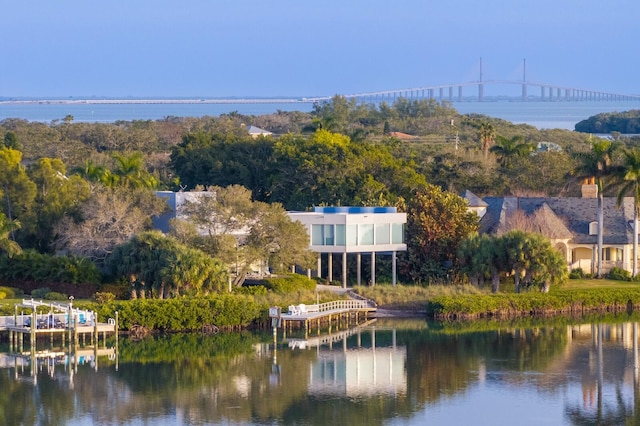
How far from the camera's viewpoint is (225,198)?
58.8 meters

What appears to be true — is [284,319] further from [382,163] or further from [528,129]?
[528,129]

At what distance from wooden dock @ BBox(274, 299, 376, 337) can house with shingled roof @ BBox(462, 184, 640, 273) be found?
39.5ft

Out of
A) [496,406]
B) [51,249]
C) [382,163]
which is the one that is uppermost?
[382,163]

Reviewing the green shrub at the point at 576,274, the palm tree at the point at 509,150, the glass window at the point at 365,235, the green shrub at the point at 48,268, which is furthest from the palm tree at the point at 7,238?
the palm tree at the point at 509,150

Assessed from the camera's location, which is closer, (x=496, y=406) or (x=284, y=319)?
(x=496, y=406)

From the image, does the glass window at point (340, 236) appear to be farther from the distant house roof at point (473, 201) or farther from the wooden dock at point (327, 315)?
the distant house roof at point (473, 201)

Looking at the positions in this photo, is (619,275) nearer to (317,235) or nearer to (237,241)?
(317,235)

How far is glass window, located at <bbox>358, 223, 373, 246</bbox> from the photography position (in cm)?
6339

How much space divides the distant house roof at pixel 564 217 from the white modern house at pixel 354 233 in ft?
21.3

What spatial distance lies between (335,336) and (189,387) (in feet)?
36.5

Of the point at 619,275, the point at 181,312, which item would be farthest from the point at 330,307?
the point at 619,275

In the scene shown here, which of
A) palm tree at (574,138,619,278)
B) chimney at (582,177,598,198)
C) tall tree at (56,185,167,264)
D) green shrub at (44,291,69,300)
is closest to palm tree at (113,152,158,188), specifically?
tall tree at (56,185,167,264)

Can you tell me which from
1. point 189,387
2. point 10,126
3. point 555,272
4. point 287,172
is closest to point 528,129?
point 10,126

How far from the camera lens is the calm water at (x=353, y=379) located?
39594mm
